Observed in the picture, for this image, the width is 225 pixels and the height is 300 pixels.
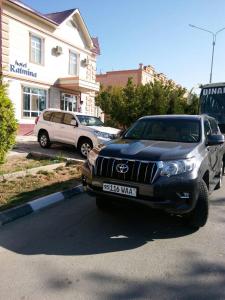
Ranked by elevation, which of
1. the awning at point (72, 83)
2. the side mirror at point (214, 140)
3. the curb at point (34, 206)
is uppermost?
the awning at point (72, 83)

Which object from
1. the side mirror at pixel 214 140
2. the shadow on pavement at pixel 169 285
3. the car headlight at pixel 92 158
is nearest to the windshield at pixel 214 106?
the side mirror at pixel 214 140

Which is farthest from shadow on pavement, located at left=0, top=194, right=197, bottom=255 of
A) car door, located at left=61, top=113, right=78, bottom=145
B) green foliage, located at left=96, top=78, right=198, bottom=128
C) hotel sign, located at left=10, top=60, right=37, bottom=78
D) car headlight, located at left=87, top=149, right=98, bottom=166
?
hotel sign, located at left=10, top=60, right=37, bottom=78

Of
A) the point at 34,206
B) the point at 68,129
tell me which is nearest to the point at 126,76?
the point at 68,129

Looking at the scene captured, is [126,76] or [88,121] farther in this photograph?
[126,76]

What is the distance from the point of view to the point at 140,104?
18.6m

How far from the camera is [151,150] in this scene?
4637 mm

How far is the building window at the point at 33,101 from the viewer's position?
61.2 ft

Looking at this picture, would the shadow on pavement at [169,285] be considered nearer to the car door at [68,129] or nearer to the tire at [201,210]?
the tire at [201,210]

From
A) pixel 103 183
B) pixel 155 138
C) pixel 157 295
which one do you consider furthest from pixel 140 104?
pixel 157 295

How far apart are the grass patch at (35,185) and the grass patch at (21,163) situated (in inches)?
31.3

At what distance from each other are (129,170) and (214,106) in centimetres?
898

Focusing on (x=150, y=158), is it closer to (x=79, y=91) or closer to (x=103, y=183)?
(x=103, y=183)

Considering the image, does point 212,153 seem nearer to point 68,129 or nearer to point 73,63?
point 68,129

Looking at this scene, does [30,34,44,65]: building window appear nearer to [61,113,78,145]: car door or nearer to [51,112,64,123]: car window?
[51,112,64,123]: car window
